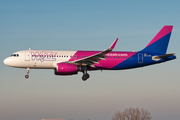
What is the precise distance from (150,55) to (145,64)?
66.5 inches

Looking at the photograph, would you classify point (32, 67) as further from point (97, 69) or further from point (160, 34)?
point (160, 34)

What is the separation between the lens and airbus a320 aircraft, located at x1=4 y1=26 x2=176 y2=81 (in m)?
44.0

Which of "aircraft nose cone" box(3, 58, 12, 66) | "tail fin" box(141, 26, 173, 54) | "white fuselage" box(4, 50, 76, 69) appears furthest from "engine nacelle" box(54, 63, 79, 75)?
"tail fin" box(141, 26, 173, 54)

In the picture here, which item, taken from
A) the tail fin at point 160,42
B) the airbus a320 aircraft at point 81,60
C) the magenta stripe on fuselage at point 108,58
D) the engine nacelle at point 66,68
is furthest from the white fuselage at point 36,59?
the tail fin at point 160,42

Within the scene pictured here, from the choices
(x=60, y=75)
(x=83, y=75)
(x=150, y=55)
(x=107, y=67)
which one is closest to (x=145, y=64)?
(x=150, y=55)

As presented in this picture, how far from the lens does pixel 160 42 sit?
51.1m

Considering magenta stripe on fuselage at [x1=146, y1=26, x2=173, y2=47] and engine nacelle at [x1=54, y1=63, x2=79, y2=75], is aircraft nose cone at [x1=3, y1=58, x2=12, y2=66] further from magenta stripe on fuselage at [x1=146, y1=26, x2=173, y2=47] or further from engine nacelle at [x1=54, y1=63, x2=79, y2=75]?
magenta stripe on fuselage at [x1=146, y1=26, x2=173, y2=47]

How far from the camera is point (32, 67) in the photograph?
44.8 m

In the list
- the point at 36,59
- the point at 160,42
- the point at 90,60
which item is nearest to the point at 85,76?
the point at 90,60

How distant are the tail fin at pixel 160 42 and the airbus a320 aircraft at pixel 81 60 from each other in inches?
33.3

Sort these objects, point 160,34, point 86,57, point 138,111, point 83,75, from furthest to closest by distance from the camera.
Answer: point 138,111, point 160,34, point 83,75, point 86,57

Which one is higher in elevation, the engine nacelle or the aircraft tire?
the engine nacelle

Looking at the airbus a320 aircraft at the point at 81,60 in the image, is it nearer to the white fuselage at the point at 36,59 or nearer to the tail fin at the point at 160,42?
the white fuselage at the point at 36,59

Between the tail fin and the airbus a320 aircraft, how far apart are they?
2.77 ft
